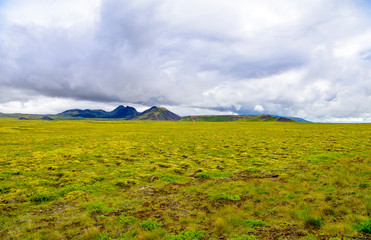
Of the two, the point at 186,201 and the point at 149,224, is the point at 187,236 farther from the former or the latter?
the point at 186,201

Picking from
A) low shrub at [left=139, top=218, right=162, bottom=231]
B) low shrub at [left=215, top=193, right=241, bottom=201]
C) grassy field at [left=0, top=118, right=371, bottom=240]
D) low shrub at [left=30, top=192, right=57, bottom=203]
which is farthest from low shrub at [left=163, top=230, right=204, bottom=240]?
low shrub at [left=30, top=192, right=57, bottom=203]

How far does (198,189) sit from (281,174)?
999 centimetres

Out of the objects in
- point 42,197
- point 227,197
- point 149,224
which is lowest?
point 42,197

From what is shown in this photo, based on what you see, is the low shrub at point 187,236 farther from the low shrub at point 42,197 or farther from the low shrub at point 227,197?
the low shrub at point 42,197

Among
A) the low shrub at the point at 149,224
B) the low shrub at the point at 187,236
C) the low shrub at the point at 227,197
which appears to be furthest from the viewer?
the low shrub at the point at 227,197

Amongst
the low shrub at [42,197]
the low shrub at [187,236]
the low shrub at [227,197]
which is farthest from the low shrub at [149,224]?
the low shrub at [42,197]

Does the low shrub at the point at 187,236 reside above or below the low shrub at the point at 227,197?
above

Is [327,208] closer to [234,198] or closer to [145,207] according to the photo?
[234,198]

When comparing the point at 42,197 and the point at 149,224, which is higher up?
the point at 149,224

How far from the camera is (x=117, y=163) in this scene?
26.5 meters

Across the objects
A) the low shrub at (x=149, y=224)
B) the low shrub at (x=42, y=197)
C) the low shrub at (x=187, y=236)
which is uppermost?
the low shrub at (x=187, y=236)

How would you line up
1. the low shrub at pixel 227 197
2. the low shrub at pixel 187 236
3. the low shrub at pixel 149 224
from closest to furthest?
the low shrub at pixel 187 236 → the low shrub at pixel 149 224 → the low shrub at pixel 227 197

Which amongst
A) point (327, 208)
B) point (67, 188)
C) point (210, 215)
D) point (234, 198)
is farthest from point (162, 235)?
point (67, 188)

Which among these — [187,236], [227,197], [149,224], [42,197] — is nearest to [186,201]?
[227,197]
